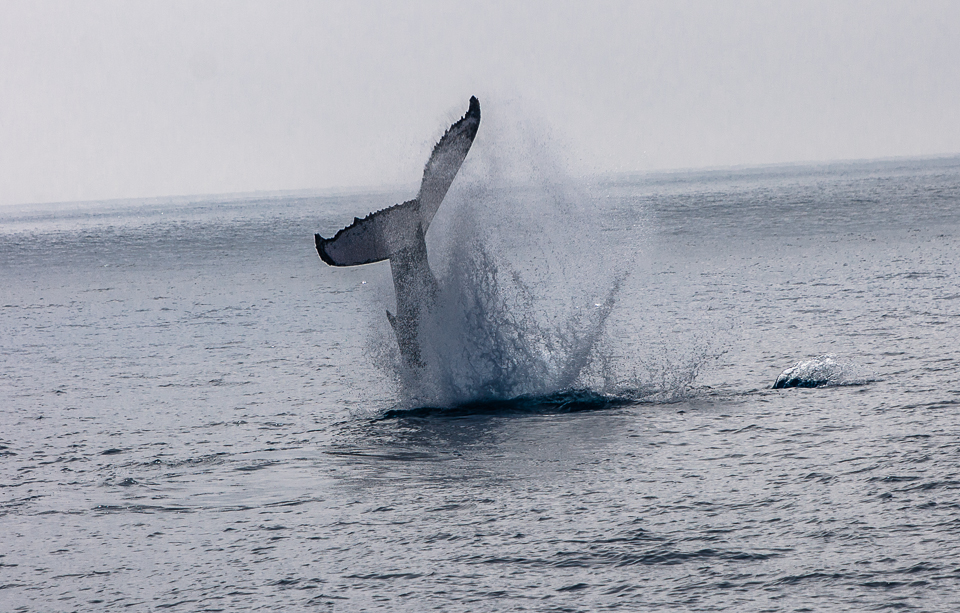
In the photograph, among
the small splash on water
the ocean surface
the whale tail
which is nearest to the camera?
the ocean surface

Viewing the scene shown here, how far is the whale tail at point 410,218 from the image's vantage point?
425 inches

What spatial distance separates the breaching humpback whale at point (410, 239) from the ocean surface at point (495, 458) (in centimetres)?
42

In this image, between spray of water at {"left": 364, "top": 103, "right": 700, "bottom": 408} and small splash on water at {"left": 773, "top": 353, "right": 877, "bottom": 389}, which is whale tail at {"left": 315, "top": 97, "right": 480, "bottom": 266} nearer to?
spray of water at {"left": 364, "top": 103, "right": 700, "bottom": 408}

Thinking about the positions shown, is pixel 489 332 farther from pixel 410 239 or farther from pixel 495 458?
pixel 495 458

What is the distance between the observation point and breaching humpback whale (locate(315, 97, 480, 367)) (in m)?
10.9

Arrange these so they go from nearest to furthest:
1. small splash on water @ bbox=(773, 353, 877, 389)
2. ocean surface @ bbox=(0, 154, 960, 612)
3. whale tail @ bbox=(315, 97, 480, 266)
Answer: ocean surface @ bbox=(0, 154, 960, 612) → whale tail @ bbox=(315, 97, 480, 266) → small splash on water @ bbox=(773, 353, 877, 389)

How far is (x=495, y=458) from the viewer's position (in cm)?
927

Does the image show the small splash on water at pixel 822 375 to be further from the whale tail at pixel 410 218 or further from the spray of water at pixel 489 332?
the whale tail at pixel 410 218

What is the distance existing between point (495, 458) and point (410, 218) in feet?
11.2

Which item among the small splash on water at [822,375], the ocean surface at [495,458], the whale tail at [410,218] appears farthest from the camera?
the small splash on water at [822,375]

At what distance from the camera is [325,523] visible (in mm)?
7789

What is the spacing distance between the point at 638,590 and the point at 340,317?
1656 cm

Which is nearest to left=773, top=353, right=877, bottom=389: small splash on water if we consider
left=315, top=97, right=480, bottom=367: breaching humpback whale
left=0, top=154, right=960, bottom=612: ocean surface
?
left=0, top=154, right=960, bottom=612: ocean surface

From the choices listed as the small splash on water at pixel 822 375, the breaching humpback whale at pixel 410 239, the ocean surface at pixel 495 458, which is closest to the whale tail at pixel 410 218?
the breaching humpback whale at pixel 410 239
